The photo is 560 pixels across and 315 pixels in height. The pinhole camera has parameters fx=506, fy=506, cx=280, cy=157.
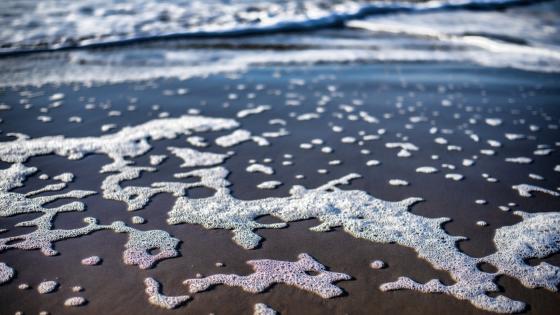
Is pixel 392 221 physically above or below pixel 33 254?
below

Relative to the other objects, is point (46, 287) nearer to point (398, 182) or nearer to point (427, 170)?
point (398, 182)

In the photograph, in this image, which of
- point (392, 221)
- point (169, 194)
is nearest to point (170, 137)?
point (169, 194)

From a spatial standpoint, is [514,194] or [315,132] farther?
[315,132]

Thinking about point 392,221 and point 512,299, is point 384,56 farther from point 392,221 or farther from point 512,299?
point 512,299

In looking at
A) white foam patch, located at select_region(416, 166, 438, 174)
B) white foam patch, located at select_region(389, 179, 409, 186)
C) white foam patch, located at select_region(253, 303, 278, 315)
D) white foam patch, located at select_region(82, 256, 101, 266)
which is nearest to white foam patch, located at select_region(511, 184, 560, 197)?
white foam patch, located at select_region(416, 166, 438, 174)

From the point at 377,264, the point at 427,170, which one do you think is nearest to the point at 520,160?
the point at 427,170

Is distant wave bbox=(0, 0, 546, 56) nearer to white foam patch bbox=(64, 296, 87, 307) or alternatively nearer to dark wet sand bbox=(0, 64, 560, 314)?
dark wet sand bbox=(0, 64, 560, 314)

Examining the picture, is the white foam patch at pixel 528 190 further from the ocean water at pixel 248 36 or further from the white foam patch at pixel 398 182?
the ocean water at pixel 248 36
